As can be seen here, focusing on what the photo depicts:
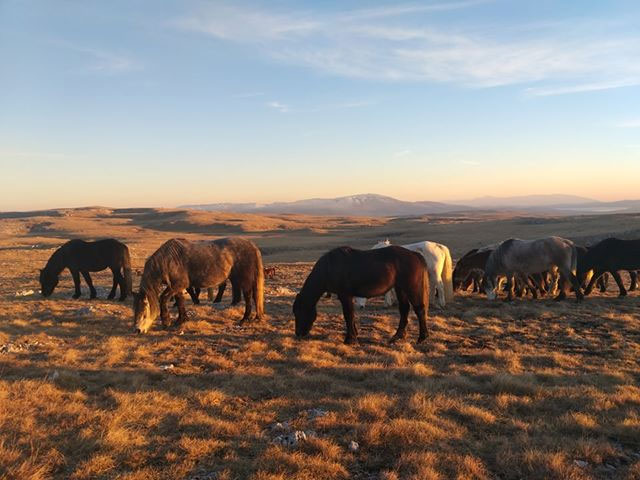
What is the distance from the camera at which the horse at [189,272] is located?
10.4m

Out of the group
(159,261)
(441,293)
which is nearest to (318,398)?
(159,261)

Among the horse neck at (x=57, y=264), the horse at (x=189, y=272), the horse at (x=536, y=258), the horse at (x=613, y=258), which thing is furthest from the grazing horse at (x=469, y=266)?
the horse neck at (x=57, y=264)

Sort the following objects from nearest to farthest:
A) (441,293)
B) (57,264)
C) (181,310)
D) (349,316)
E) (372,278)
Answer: (372,278)
(349,316)
(181,310)
(441,293)
(57,264)

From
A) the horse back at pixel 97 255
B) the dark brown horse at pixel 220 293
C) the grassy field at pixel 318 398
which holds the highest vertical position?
the horse back at pixel 97 255

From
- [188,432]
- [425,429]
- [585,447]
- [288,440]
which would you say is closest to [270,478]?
[288,440]

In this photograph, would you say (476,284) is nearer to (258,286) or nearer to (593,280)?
(593,280)

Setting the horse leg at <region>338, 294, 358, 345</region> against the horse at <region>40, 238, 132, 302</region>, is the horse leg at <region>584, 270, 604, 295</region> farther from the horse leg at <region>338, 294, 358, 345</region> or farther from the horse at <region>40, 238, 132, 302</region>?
the horse at <region>40, 238, 132, 302</region>

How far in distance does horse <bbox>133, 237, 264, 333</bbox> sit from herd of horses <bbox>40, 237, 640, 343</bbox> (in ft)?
0.08

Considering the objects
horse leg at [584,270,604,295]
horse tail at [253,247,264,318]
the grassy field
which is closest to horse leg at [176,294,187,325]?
the grassy field

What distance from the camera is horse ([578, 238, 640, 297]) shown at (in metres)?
15.1

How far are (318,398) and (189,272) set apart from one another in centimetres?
553

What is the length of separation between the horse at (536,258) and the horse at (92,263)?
1307cm

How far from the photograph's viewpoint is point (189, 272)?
1083 cm

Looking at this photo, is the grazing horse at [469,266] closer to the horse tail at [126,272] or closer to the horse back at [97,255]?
the horse tail at [126,272]
